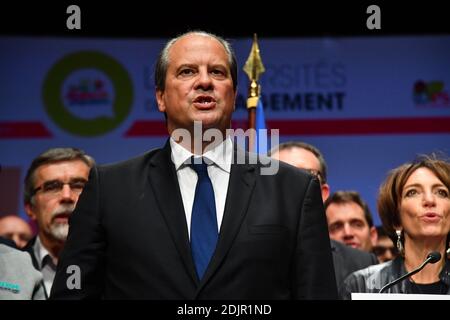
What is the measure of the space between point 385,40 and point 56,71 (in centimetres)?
208

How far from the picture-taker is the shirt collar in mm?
2100

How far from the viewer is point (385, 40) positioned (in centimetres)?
521

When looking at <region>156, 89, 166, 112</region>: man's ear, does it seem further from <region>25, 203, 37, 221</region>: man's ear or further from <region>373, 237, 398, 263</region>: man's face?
<region>373, 237, 398, 263</region>: man's face

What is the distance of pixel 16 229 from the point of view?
477cm

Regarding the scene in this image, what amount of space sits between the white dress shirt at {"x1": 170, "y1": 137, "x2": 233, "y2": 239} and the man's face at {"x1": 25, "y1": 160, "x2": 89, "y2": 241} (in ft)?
4.52

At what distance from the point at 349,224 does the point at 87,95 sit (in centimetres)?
187

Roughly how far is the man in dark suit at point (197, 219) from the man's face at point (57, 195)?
1.33m

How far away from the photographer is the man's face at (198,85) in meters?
2.08

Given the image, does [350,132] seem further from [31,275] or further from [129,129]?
[31,275]

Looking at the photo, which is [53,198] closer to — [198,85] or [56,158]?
[56,158]

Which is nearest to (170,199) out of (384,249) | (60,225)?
(60,225)

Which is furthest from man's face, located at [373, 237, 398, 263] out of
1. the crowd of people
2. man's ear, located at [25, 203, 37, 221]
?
the crowd of people
